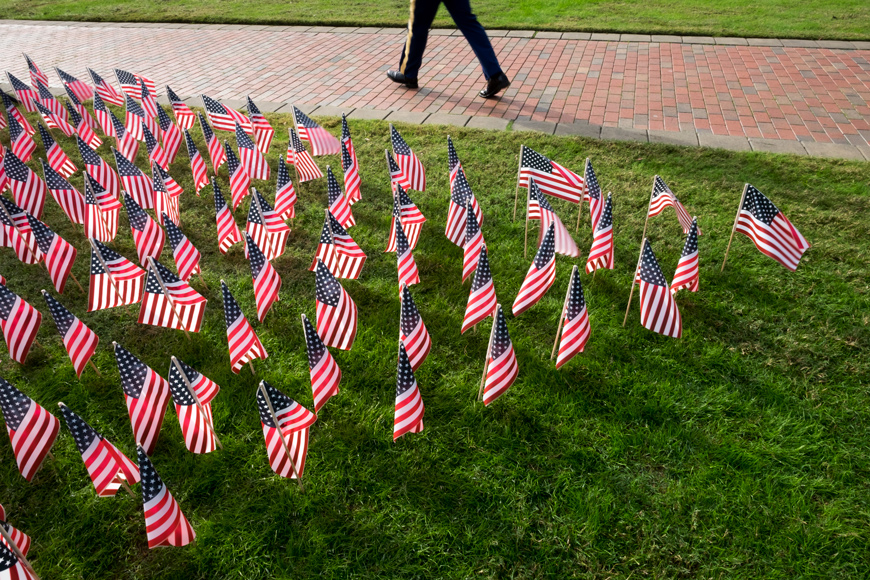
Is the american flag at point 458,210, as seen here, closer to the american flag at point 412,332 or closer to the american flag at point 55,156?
the american flag at point 412,332

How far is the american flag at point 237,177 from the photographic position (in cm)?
508

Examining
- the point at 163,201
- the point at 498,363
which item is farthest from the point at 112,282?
the point at 498,363

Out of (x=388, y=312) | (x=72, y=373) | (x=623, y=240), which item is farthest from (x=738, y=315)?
(x=72, y=373)

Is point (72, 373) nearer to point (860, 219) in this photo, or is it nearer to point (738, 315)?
point (738, 315)

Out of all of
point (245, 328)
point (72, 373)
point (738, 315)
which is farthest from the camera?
point (738, 315)

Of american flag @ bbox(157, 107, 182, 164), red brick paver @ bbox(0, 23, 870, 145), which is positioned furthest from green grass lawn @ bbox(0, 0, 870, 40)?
american flag @ bbox(157, 107, 182, 164)

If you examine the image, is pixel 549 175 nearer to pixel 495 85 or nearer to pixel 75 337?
pixel 495 85

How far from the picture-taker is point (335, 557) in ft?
8.92

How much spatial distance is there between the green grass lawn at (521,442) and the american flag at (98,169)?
2.82ft

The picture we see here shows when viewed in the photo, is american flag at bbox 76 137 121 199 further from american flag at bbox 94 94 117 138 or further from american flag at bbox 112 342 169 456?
american flag at bbox 112 342 169 456

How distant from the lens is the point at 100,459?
104 inches

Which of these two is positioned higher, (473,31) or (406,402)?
(473,31)

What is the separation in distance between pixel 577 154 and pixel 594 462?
3.96 m

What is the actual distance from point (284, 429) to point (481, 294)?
4.83ft
